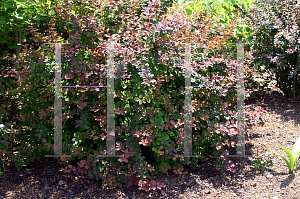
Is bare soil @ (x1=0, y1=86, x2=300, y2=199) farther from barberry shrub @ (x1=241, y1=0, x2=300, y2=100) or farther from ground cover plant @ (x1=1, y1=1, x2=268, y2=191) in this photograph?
barberry shrub @ (x1=241, y1=0, x2=300, y2=100)

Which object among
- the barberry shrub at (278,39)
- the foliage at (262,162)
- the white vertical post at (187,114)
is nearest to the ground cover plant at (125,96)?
the white vertical post at (187,114)

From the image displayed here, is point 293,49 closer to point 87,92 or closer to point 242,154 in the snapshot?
point 242,154

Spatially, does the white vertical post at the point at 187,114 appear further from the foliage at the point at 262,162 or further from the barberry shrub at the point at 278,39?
the barberry shrub at the point at 278,39

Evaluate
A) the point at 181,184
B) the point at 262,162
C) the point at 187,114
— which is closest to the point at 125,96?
the point at 187,114

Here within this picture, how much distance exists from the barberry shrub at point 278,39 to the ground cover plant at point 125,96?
1588 mm

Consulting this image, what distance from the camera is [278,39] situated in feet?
13.4

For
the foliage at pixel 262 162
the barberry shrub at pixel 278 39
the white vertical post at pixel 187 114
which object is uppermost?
the barberry shrub at pixel 278 39

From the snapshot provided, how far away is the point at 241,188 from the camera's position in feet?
9.42

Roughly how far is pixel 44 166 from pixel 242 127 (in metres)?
2.38

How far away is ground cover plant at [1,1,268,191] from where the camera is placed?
2777 mm

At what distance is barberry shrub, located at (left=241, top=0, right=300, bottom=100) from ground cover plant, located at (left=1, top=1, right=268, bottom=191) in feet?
5.21

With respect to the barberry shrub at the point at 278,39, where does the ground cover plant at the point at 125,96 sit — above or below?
below

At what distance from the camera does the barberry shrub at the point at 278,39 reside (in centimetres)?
413

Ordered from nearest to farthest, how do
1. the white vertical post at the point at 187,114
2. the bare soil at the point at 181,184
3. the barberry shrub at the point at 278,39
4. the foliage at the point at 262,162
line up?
1. the bare soil at the point at 181,184
2. the white vertical post at the point at 187,114
3. the foliage at the point at 262,162
4. the barberry shrub at the point at 278,39
